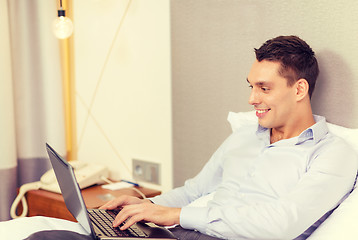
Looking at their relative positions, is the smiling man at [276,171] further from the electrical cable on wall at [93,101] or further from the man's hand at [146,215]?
the electrical cable on wall at [93,101]

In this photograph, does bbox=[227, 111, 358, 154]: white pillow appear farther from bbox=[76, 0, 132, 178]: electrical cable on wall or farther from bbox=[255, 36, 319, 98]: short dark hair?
bbox=[76, 0, 132, 178]: electrical cable on wall

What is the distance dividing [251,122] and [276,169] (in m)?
0.33

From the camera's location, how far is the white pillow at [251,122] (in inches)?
55.2

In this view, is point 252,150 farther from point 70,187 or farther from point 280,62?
point 70,187

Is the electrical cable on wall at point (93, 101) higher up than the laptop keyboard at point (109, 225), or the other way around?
the electrical cable on wall at point (93, 101)

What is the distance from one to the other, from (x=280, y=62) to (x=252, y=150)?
336mm

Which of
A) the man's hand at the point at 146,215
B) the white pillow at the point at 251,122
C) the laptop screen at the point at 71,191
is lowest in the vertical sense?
the man's hand at the point at 146,215

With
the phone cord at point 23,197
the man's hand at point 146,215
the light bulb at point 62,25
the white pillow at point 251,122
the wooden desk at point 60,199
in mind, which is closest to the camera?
the man's hand at point 146,215

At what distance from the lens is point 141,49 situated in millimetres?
2250

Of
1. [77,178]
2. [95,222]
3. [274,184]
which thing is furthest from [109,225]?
[77,178]

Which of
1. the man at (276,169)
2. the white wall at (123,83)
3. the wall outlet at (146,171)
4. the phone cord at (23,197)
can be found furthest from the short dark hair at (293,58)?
the phone cord at (23,197)

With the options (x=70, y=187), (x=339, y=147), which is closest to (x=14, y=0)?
(x=70, y=187)

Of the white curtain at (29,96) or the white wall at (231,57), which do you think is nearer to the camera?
the white wall at (231,57)

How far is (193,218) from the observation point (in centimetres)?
134
